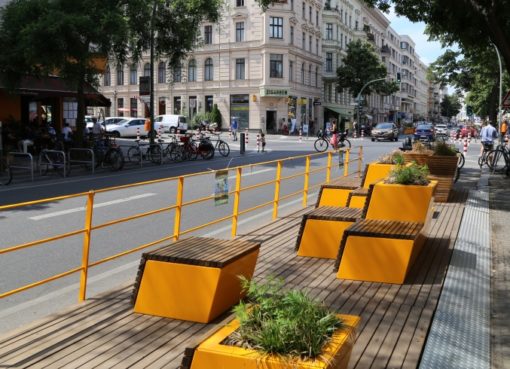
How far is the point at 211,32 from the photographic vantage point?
207 feet

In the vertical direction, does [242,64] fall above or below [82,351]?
above

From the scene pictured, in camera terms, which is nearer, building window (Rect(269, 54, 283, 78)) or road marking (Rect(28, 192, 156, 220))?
road marking (Rect(28, 192, 156, 220))

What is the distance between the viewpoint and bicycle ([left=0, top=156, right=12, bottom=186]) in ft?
56.2

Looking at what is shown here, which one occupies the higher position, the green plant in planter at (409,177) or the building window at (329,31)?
the building window at (329,31)

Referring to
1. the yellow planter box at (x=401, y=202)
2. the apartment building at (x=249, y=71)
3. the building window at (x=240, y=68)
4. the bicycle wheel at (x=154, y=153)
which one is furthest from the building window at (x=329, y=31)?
the yellow planter box at (x=401, y=202)

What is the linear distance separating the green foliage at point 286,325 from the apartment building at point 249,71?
5695cm

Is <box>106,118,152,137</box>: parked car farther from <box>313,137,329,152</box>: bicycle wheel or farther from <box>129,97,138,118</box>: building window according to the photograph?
<box>129,97,138,118</box>: building window

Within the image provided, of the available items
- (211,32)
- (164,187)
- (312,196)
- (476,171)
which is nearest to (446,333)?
(312,196)

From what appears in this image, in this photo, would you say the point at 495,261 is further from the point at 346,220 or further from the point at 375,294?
the point at 375,294

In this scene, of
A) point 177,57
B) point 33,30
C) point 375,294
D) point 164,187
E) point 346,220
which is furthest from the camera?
point 177,57

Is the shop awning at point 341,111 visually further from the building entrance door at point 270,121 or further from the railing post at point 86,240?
the railing post at point 86,240

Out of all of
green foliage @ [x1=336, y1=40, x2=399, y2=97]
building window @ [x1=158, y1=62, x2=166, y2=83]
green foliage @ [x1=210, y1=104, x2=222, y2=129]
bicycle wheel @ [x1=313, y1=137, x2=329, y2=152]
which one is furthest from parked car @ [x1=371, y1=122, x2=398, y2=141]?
building window @ [x1=158, y1=62, x2=166, y2=83]

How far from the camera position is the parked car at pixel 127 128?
160ft

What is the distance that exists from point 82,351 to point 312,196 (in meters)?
10.5
